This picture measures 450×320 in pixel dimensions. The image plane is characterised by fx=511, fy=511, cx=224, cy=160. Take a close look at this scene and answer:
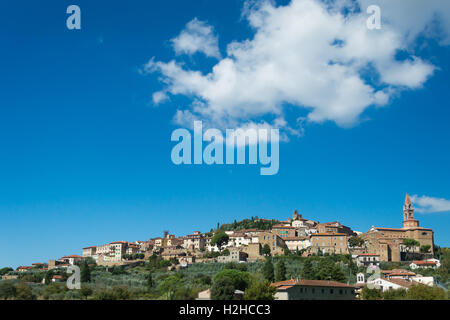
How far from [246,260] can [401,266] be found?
91.5 feet

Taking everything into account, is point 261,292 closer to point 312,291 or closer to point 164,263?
point 312,291

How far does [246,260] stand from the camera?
97062mm

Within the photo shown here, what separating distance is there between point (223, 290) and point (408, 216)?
8085 cm

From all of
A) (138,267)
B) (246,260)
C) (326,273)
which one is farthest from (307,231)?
(326,273)

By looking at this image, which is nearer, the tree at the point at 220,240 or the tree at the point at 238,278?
the tree at the point at 238,278

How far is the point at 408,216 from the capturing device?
119 meters

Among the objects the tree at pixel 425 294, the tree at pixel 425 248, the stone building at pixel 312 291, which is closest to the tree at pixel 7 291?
the stone building at pixel 312 291

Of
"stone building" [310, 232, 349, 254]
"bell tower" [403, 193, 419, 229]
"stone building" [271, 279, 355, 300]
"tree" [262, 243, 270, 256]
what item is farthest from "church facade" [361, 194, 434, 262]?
"stone building" [271, 279, 355, 300]

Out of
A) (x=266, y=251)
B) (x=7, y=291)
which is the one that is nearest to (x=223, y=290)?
(x=7, y=291)

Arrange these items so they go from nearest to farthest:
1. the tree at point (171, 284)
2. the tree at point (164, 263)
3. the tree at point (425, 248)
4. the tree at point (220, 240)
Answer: the tree at point (171, 284) → the tree at point (164, 263) → the tree at point (425, 248) → the tree at point (220, 240)

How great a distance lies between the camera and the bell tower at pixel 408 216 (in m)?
115

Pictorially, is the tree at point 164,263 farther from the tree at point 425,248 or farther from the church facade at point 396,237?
the tree at point 425,248

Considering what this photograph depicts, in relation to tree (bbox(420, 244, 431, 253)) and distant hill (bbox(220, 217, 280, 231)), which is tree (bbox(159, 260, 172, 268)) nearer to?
distant hill (bbox(220, 217, 280, 231))

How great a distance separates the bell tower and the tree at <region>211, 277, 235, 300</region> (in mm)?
75139
